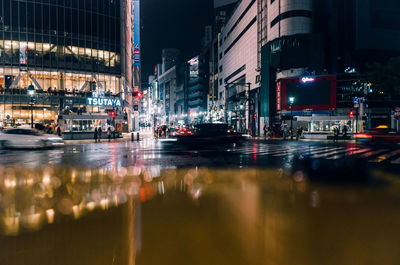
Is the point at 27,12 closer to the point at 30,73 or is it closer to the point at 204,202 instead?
the point at 30,73

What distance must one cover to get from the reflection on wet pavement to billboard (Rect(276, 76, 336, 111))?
45.6m

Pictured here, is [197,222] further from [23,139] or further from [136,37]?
[136,37]

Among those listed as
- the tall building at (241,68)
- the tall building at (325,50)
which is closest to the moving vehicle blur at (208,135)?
the tall building at (241,68)

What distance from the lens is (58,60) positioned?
55000mm

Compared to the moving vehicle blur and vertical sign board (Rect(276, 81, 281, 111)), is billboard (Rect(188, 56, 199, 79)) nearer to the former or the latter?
vertical sign board (Rect(276, 81, 281, 111))

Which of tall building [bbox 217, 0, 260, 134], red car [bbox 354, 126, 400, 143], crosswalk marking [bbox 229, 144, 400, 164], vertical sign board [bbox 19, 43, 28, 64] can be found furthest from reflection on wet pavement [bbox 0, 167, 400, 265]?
vertical sign board [bbox 19, 43, 28, 64]

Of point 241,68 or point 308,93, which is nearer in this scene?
point 308,93

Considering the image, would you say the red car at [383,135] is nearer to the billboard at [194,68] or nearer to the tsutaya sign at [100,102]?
the tsutaya sign at [100,102]

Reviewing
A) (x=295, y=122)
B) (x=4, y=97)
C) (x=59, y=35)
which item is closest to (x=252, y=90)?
(x=295, y=122)

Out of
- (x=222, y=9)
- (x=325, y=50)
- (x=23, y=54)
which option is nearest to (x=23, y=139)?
(x=23, y=54)

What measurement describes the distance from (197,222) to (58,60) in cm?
5956

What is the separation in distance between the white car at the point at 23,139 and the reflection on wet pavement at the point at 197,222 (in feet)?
45.7

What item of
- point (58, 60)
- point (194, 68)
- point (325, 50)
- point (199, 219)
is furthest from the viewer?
point (194, 68)

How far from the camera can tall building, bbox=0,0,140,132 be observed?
51375mm
